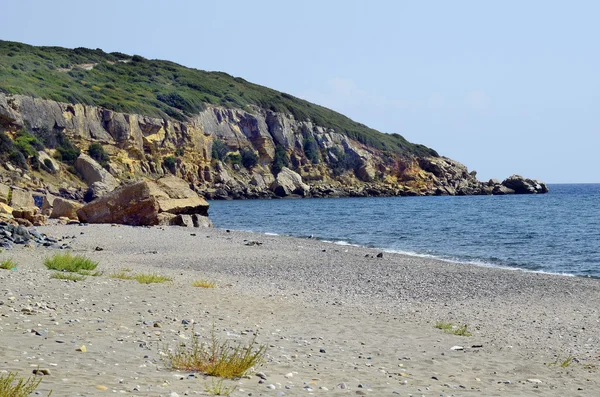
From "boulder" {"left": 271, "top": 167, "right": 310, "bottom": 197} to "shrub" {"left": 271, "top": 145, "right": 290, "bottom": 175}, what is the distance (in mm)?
1763

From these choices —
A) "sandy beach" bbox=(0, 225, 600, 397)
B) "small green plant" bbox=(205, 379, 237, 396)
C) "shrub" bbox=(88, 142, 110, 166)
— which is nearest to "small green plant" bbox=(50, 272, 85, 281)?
"sandy beach" bbox=(0, 225, 600, 397)

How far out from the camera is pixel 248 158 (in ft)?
328

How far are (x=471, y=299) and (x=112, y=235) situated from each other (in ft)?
54.3

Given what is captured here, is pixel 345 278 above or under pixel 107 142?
under

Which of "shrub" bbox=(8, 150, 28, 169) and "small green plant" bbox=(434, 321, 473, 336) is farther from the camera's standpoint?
"shrub" bbox=(8, 150, 28, 169)

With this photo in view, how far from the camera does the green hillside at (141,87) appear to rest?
80.0 m

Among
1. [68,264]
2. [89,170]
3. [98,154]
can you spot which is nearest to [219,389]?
[68,264]

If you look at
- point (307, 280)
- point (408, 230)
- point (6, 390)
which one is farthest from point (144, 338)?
point (408, 230)

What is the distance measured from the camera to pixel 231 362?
6.51m

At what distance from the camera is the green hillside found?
8000 cm

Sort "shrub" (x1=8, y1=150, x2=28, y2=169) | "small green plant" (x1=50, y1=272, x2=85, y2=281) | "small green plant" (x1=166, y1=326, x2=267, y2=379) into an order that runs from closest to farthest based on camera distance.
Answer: "small green plant" (x1=166, y1=326, x2=267, y2=379), "small green plant" (x1=50, y1=272, x2=85, y2=281), "shrub" (x1=8, y1=150, x2=28, y2=169)

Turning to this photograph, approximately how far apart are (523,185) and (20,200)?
352ft

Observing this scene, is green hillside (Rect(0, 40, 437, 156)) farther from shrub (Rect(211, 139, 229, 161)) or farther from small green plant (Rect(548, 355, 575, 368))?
small green plant (Rect(548, 355, 575, 368))

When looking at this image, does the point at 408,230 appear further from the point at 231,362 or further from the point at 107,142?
the point at 107,142
